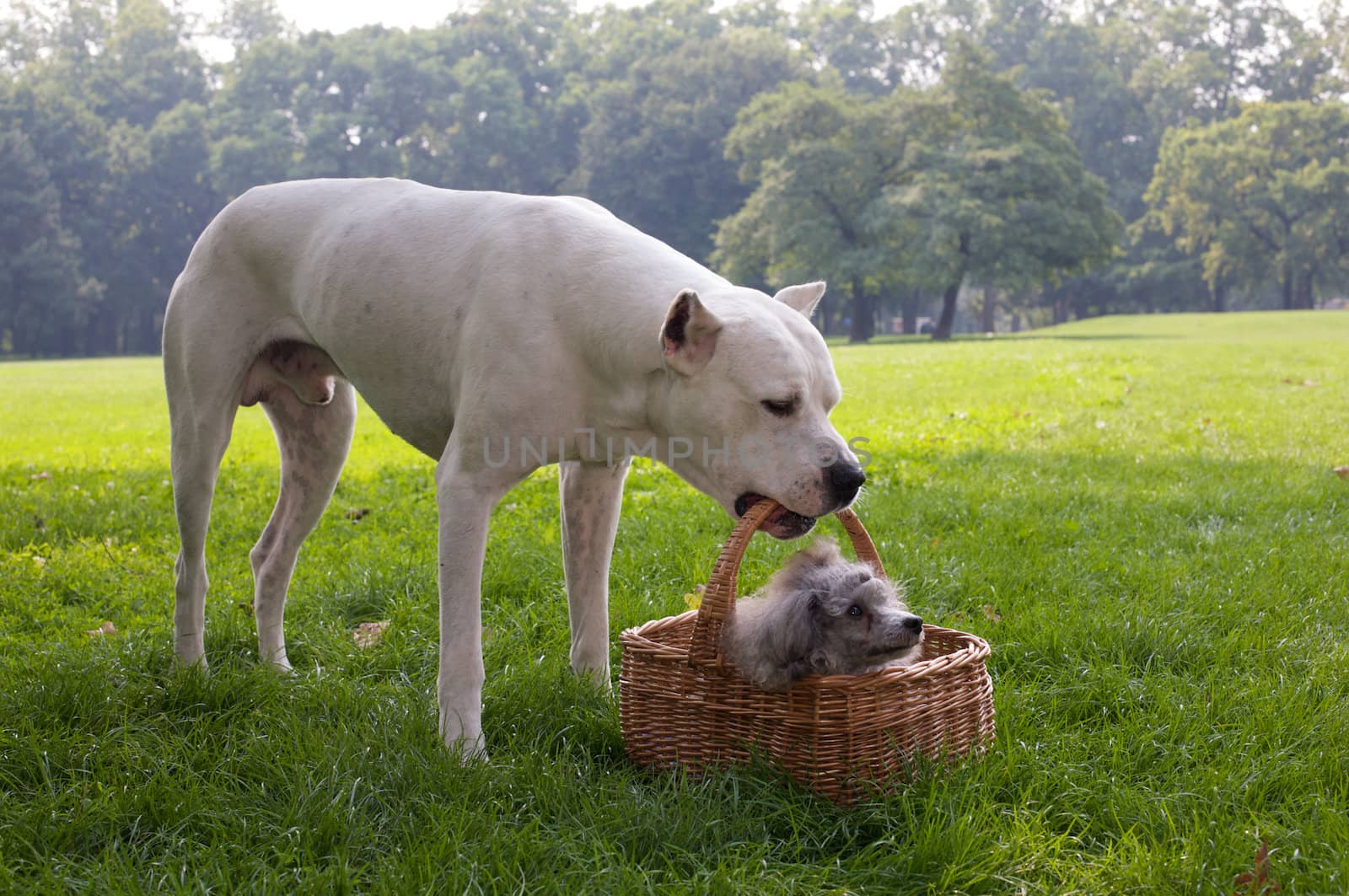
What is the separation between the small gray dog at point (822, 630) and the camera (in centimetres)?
280

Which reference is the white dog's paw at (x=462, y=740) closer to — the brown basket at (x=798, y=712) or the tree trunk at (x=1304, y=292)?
the brown basket at (x=798, y=712)

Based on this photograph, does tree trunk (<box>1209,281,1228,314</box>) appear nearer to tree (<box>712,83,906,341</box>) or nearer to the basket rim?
tree (<box>712,83,906,341</box>)

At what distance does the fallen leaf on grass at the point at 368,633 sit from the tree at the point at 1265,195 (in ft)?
188

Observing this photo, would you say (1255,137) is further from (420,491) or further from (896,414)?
(420,491)

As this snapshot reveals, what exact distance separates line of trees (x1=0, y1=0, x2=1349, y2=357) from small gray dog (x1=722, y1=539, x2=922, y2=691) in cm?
3772

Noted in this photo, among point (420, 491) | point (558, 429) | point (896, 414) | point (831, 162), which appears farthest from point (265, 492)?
point (831, 162)

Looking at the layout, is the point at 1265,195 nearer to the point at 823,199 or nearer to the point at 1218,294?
the point at 1218,294

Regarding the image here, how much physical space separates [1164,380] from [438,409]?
12640 millimetres

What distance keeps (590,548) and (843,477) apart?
1131mm

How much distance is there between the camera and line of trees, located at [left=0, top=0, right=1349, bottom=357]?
138ft

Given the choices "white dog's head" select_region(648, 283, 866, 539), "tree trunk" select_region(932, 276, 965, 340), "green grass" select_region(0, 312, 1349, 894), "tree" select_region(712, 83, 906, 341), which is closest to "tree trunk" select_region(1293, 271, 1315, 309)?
"tree trunk" select_region(932, 276, 965, 340)

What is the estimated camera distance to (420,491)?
7012mm

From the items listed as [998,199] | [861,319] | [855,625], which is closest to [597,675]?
[855,625]

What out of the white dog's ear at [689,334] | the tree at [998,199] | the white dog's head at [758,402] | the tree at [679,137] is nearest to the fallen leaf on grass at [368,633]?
the white dog's head at [758,402]
